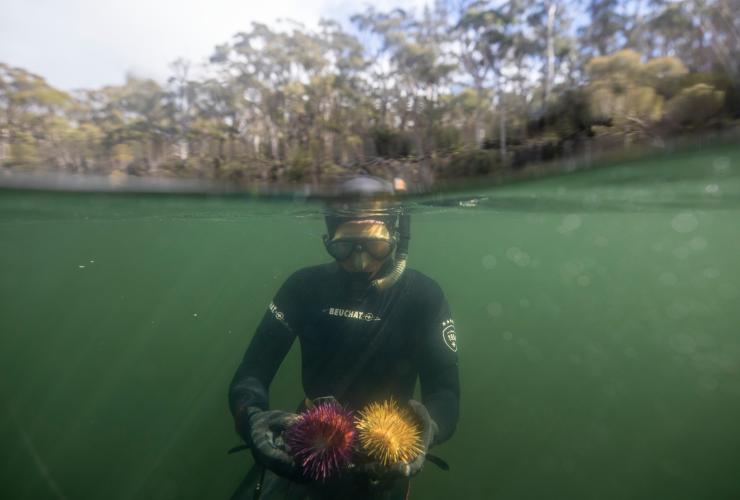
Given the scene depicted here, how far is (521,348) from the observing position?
3322 cm

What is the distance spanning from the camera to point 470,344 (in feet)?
90.5

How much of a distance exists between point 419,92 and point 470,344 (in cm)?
2551

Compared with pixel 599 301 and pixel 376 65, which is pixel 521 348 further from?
pixel 376 65

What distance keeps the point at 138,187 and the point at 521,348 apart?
32.8 meters

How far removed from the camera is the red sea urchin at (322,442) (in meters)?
2.80

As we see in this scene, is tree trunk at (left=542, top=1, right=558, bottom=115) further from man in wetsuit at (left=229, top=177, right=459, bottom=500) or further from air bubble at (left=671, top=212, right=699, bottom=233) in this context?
air bubble at (left=671, top=212, right=699, bottom=233)

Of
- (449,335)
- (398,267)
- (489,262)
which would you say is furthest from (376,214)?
(489,262)

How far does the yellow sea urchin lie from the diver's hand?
0.63m

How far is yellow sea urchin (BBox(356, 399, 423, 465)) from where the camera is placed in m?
2.82

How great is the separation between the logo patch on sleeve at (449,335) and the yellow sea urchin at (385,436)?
1.54 m

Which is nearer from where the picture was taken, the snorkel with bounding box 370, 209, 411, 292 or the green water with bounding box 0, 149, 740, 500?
the snorkel with bounding box 370, 209, 411, 292

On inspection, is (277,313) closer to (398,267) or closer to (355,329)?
(355,329)

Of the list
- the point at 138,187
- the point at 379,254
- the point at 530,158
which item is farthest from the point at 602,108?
the point at 138,187

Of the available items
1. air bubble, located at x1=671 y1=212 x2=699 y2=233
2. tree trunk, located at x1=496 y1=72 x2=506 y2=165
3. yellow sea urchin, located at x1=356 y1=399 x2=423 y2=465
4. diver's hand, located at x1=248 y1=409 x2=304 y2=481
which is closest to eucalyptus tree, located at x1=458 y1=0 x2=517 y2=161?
tree trunk, located at x1=496 y1=72 x2=506 y2=165
